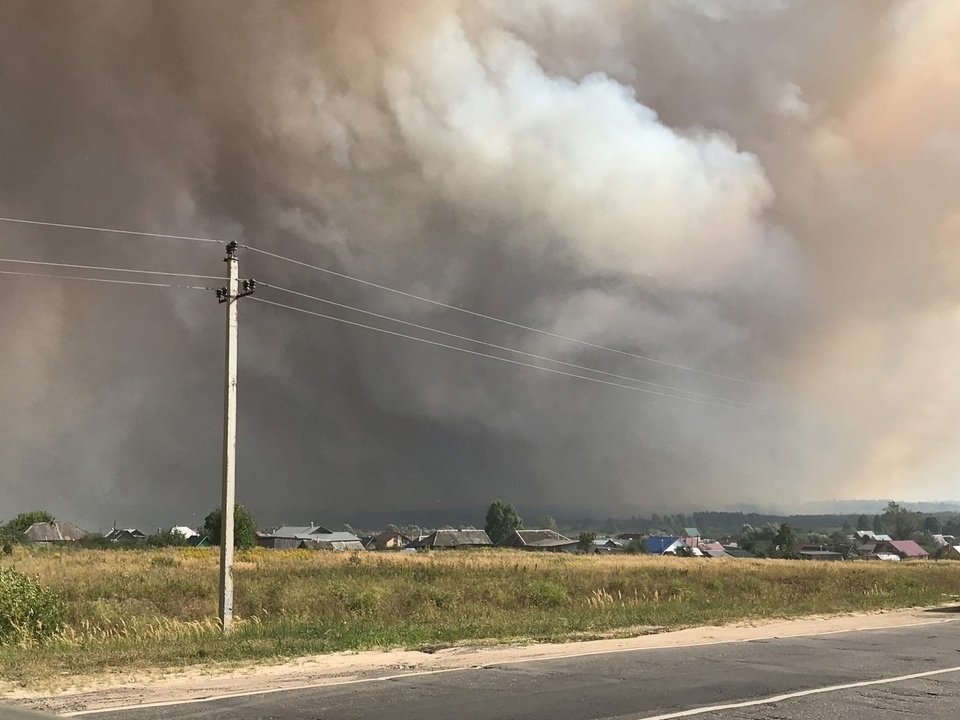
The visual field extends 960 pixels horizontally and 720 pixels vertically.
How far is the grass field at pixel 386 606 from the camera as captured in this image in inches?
590

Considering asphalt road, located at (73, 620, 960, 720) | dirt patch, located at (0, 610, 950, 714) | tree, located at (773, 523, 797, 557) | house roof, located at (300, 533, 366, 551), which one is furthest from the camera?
house roof, located at (300, 533, 366, 551)

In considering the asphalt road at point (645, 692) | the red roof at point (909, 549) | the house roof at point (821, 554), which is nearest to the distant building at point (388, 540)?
the house roof at point (821, 554)

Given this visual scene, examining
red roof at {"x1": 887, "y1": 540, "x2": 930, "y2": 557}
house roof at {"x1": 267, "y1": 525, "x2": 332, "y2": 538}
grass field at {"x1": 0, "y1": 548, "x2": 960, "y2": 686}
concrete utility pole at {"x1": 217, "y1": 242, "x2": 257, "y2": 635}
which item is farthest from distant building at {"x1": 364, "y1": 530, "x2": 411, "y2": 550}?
concrete utility pole at {"x1": 217, "y1": 242, "x2": 257, "y2": 635}

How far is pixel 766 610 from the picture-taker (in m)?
24.3

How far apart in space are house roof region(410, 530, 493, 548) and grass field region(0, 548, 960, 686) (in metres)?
82.1

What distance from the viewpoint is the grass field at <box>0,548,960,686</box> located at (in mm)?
14984

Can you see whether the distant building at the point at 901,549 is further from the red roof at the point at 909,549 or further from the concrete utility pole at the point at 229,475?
the concrete utility pole at the point at 229,475

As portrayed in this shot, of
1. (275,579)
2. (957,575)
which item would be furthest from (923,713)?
(957,575)

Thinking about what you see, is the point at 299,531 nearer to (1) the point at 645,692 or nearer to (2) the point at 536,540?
(2) the point at 536,540

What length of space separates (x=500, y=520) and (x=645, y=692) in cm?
15648

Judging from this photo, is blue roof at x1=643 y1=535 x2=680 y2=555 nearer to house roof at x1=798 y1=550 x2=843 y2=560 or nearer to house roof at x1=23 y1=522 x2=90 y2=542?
house roof at x1=798 y1=550 x2=843 y2=560

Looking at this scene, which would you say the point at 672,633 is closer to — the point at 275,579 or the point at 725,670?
the point at 725,670

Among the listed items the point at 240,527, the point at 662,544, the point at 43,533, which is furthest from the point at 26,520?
the point at 662,544

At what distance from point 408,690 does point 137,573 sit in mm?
24925
